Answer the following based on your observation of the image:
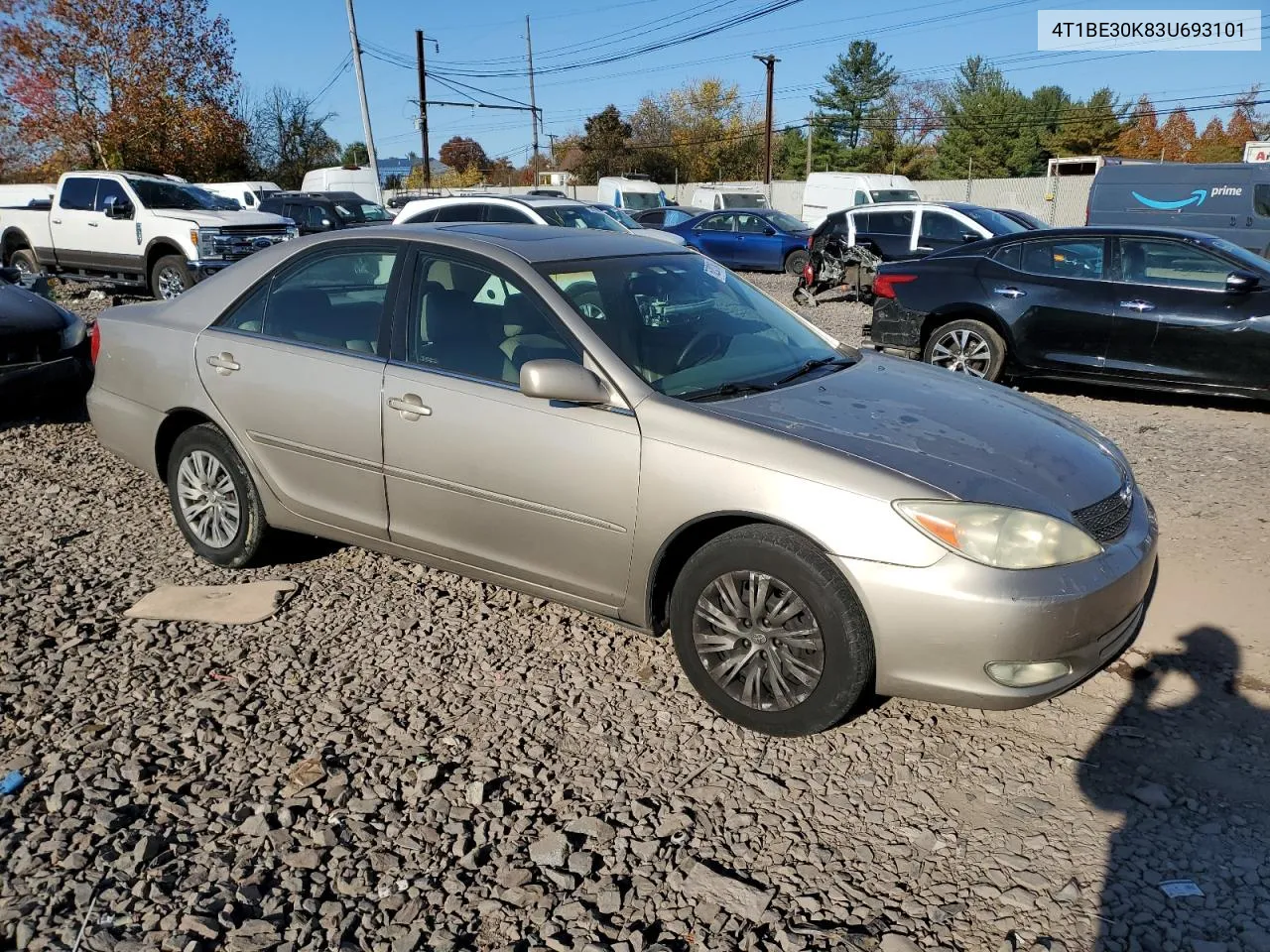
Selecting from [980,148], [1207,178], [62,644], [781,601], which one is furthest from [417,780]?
[980,148]

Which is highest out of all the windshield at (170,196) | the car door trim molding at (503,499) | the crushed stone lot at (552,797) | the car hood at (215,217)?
the windshield at (170,196)

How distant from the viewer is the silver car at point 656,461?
2926 millimetres

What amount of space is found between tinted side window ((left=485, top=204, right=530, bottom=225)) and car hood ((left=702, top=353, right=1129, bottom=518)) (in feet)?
33.6

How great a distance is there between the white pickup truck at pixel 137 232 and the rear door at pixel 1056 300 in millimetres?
10265

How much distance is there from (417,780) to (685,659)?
98 cm

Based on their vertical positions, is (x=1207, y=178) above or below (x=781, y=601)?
above

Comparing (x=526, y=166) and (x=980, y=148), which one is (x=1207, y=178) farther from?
(x=526, y=166)

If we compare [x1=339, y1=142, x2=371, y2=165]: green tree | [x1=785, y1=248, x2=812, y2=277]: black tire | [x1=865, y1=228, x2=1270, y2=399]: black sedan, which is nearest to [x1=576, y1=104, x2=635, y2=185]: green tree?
[x1=339, y1=142, x2=371, y2=165]: green tree

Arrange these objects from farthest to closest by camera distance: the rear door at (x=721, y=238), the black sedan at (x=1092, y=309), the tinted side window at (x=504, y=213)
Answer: the rear door at (x=721, y=238) < the tinted side window at (x=504, y=213) < the black sedan at (x=1092, y=309)

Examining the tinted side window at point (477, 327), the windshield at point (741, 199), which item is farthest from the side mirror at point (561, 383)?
the windshield at point (741, 199)

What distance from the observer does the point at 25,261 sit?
15.8 meters

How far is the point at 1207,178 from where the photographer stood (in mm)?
21234

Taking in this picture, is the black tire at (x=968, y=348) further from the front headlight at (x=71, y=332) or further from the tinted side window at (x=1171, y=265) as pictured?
the front headlight at (x=71, y=332)

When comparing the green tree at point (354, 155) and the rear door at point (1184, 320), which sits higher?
the green tree at point (354, 155)
